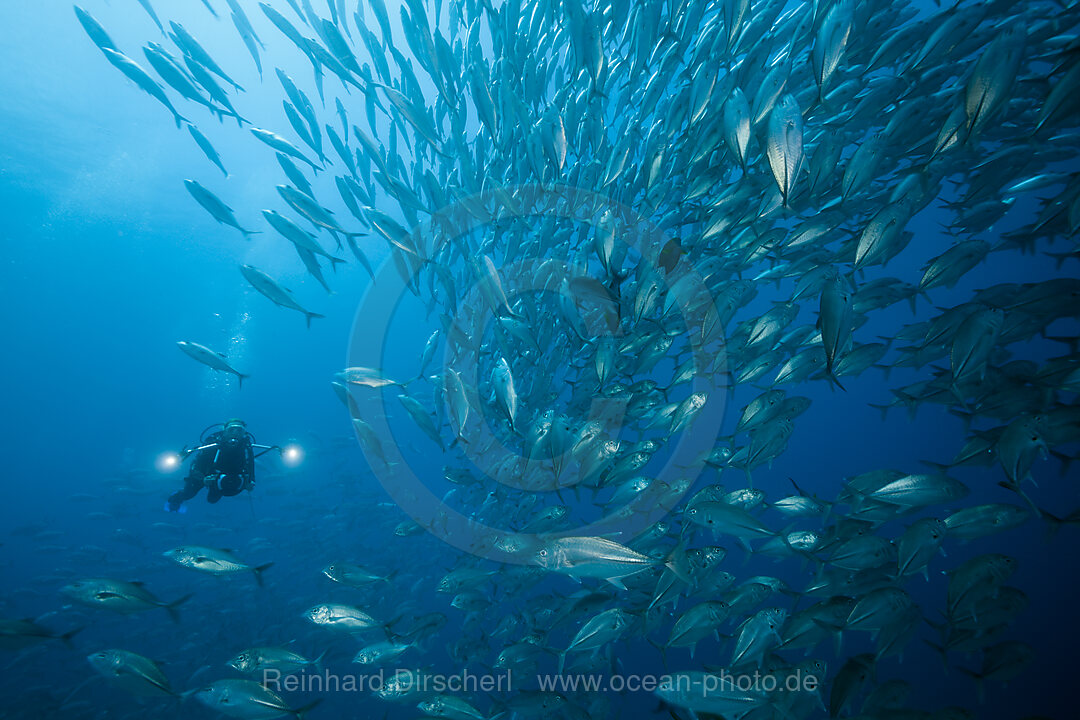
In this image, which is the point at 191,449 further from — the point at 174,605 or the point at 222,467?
the point at 174,605

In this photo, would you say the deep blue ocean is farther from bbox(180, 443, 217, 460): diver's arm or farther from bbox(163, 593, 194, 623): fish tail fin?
bbox(180, 443, 217, 460): diver's arm

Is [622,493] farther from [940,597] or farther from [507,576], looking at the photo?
[940,597]

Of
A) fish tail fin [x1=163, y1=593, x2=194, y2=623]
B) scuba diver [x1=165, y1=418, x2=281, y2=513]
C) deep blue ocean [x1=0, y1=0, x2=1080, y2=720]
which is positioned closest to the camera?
fish tail fin [x1=163, y1=593, x2=194, y2=623]

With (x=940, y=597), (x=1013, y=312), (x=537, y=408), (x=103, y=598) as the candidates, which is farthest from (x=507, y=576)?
(x=940, y=597)

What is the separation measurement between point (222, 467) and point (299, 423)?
59461mm

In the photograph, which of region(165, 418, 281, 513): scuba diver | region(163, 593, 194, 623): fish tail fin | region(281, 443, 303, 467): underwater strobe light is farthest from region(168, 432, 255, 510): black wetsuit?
region(163, 593, 194, 623): fish tail fin

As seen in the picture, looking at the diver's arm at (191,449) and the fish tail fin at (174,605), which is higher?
the diver's arm at (191,449)

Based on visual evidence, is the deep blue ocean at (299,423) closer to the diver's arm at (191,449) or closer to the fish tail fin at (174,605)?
the fish tail fin at (174,605)

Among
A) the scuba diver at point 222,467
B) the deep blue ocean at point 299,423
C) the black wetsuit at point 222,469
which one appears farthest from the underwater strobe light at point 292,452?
the deep blue ocean at point 299,423

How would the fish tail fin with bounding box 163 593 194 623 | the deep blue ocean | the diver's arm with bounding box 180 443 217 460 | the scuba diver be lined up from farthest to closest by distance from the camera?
1. the scuba diver
2. the diver's arm with bounding box 180 443 217 460
3. the deep blue ocean
4. the fish tail fin with bounding box 163 593 194 623

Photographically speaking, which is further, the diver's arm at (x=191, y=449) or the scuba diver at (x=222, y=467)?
the scuba diver at (x=222, y=467)

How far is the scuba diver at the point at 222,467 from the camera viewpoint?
646 centimetres

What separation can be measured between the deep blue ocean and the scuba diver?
78.2 inches

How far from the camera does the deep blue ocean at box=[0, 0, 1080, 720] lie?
4992mm
